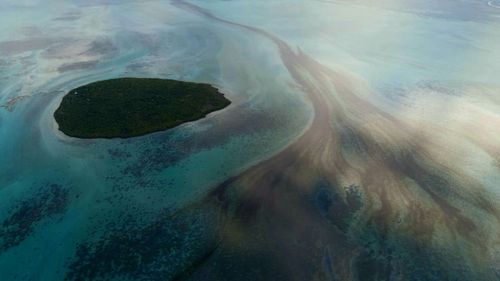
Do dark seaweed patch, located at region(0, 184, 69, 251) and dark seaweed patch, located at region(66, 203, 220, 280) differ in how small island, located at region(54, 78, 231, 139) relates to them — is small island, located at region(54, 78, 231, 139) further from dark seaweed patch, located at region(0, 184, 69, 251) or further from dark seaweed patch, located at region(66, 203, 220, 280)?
dark seaweed patch, located at region(66, 203, 220, 280)

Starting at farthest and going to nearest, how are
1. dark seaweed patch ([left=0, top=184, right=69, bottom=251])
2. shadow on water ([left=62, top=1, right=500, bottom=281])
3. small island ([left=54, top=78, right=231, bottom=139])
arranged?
small island ([left=54, top=78, right=231, bottom=139])
dark seaweed patch ([left=0, top=184, right=69, bottom=251])
shadow on water ([left=62, top=1, right=500, bottom=281])

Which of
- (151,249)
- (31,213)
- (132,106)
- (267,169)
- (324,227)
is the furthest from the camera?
(132,106)

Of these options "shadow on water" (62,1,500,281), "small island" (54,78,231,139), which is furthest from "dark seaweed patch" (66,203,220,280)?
"small island" (54,78,231,139)

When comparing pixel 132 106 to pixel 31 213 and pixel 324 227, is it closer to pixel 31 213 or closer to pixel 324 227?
pixel 31 213

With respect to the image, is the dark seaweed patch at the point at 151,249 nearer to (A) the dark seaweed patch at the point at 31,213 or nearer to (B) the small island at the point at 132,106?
(A) the dark seaweed patch at the point at 31,213

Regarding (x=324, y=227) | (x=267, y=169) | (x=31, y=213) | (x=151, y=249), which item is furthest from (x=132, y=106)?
(x=324, y=227)
